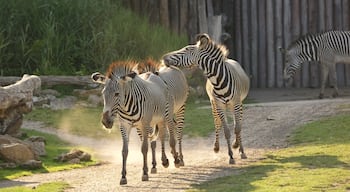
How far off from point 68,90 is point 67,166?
6485mm

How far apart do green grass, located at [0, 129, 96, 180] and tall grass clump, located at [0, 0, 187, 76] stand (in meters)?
4.46

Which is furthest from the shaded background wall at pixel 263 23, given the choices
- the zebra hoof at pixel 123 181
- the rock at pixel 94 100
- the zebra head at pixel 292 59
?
the zebra hoof at pixel 123 181

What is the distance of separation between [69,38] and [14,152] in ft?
26.0

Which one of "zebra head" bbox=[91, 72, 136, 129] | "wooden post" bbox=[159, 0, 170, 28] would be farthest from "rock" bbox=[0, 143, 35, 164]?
"wooden post" bbox=[159, 0, 170, 28]

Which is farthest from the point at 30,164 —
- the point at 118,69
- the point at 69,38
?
the point at 69,38

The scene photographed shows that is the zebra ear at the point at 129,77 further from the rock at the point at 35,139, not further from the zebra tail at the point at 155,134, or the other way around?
the rock at the point at 35,139

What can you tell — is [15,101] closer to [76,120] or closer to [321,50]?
[76,120]

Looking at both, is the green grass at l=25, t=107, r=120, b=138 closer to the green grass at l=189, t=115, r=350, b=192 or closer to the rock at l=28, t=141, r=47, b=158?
the rock at l=28, t=141, r=47, b=158

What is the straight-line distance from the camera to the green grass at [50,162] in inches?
514

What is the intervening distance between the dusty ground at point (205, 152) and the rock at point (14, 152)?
0.71 meters

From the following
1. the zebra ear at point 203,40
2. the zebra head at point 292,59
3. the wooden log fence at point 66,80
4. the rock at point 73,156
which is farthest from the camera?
the zebra head at point 292,59

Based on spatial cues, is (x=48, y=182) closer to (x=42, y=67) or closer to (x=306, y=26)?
(x=42, y=67)

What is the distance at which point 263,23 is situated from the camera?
24000 mm

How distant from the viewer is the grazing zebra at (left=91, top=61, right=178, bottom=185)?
11.2 meters
